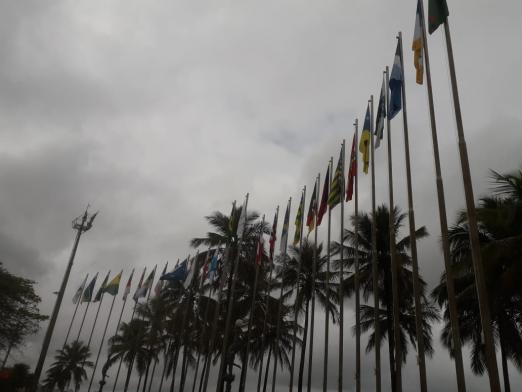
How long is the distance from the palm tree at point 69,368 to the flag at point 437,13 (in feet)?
249

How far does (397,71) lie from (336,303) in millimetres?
21031

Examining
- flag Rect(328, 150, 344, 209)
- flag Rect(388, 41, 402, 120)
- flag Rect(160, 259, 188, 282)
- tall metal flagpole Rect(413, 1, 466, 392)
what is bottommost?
tall metal flagpole Rect(413, 1, 466, 392)

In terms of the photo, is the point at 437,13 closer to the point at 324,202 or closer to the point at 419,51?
the point at 419,51

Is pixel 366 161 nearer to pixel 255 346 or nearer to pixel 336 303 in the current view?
pixel 336 303

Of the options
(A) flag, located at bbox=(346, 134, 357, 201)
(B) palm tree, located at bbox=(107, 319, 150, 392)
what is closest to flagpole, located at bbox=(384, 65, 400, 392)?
(A) flag, located at bbox=(346, 134, 357, 201)

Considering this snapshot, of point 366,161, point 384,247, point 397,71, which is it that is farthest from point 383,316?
point 397,71

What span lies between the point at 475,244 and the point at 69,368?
255 ft

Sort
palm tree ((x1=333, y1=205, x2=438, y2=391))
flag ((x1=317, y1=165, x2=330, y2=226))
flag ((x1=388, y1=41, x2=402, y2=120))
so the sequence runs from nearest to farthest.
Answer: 1. flag ((x1=388, y1=41, x2=402, y2=120))
2. flag ((x1=317, y1=165, x2=330, y2=226))
3. palm tree ((x1=333, y1=205, x2=438, y2=391))

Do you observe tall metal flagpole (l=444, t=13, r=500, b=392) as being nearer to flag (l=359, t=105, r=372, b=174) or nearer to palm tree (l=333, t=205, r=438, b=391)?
flag (l=359, t=105, r=372, b=174)

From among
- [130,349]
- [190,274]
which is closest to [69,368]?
[130,349]

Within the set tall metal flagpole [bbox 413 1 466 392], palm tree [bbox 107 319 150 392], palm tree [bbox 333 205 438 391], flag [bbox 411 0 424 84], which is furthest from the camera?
palm tree [bbox 107 319 150 392]

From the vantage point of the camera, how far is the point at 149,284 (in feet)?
127

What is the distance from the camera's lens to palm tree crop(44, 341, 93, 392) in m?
71.4

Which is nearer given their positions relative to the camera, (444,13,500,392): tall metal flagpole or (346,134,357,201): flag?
(444,13,500,392): tall metal flagpole
